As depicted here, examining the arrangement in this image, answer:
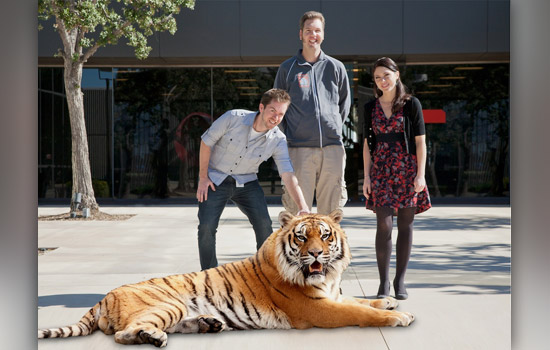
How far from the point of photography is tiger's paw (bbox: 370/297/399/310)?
5188mm

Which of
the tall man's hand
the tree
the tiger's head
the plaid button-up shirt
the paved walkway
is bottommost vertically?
the paved walkway

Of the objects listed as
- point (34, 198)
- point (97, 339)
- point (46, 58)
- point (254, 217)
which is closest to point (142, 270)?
point (254, 217)

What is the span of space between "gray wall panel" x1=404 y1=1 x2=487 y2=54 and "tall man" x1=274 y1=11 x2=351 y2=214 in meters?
11.9

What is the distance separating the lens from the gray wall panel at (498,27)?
17344 millimetres

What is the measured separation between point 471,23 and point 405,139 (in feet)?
42.1

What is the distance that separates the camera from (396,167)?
230 inches

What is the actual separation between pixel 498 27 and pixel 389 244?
13.4 metres

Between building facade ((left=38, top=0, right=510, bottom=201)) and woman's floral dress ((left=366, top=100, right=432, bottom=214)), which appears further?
building facade ((left=38, top=0, right=510, bottom=201))

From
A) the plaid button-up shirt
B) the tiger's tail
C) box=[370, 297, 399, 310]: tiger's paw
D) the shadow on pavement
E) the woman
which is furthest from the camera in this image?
the shadow on pavement

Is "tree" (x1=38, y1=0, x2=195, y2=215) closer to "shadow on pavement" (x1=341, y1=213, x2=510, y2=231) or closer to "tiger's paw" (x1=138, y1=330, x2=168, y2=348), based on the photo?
"shadow on pavement" (x1=341, y1=213, x2=510, y2=231)

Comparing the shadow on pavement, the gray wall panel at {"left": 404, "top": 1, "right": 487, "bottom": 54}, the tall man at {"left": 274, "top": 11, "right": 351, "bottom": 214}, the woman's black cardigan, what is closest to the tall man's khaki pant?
the tall man at {"left": 274, "top": 11, "right": 351, "bottom": 214}

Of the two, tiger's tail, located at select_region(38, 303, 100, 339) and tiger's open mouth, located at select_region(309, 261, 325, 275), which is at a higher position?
tiger's open mouth, located at select_region(309, 261, 325, 275)

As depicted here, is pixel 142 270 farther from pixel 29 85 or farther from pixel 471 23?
pixel 471 23

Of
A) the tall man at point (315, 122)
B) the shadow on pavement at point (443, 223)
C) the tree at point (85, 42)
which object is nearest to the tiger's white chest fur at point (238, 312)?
the tall man at point (315, 122)
